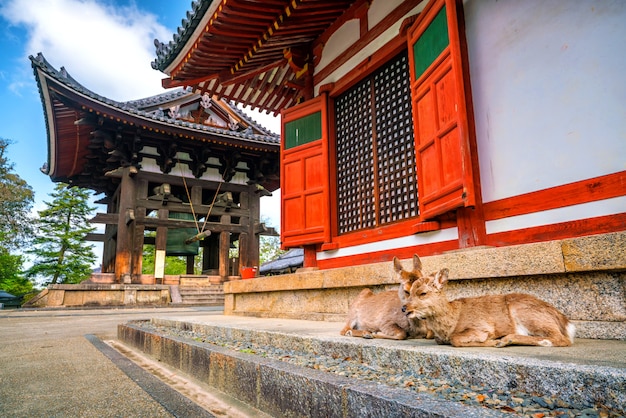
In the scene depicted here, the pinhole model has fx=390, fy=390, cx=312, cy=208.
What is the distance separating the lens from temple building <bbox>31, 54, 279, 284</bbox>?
15211 mm

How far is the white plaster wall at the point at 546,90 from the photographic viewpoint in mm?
3604

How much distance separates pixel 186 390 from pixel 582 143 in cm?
429

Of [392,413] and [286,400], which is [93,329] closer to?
[286,400]

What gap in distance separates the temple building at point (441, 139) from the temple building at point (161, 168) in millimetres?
8022

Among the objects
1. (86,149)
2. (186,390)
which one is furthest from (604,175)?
(86,149)

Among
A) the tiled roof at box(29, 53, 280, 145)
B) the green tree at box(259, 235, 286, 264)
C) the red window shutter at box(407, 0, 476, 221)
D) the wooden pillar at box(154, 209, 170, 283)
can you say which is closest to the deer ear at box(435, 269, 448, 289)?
the red window shutter at box(407, 0, 476, 221)

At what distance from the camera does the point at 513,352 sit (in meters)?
2.41

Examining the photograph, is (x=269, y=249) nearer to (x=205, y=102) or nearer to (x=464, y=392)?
(x=205, y=102)

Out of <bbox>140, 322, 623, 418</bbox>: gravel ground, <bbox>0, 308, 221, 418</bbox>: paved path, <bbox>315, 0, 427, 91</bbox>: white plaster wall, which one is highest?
<bbox>315, 0, 427, 91</bbox>: white plaster wall

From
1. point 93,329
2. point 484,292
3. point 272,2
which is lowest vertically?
point 93,329

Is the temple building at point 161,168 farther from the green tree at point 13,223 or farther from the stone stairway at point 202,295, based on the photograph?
the green tree at point 13,223

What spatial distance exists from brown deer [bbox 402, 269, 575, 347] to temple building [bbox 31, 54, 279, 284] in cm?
1462

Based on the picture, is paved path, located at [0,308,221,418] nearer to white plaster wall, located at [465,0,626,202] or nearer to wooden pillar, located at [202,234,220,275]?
white plaster wall, located at [465,0,626,202]

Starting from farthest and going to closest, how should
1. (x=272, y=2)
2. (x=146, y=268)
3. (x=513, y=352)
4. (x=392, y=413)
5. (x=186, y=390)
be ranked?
(x=146, y=268)
(x=272, y=2)
(x=186, y=390)
(x=513, y=352)
(x=392, y=413)
